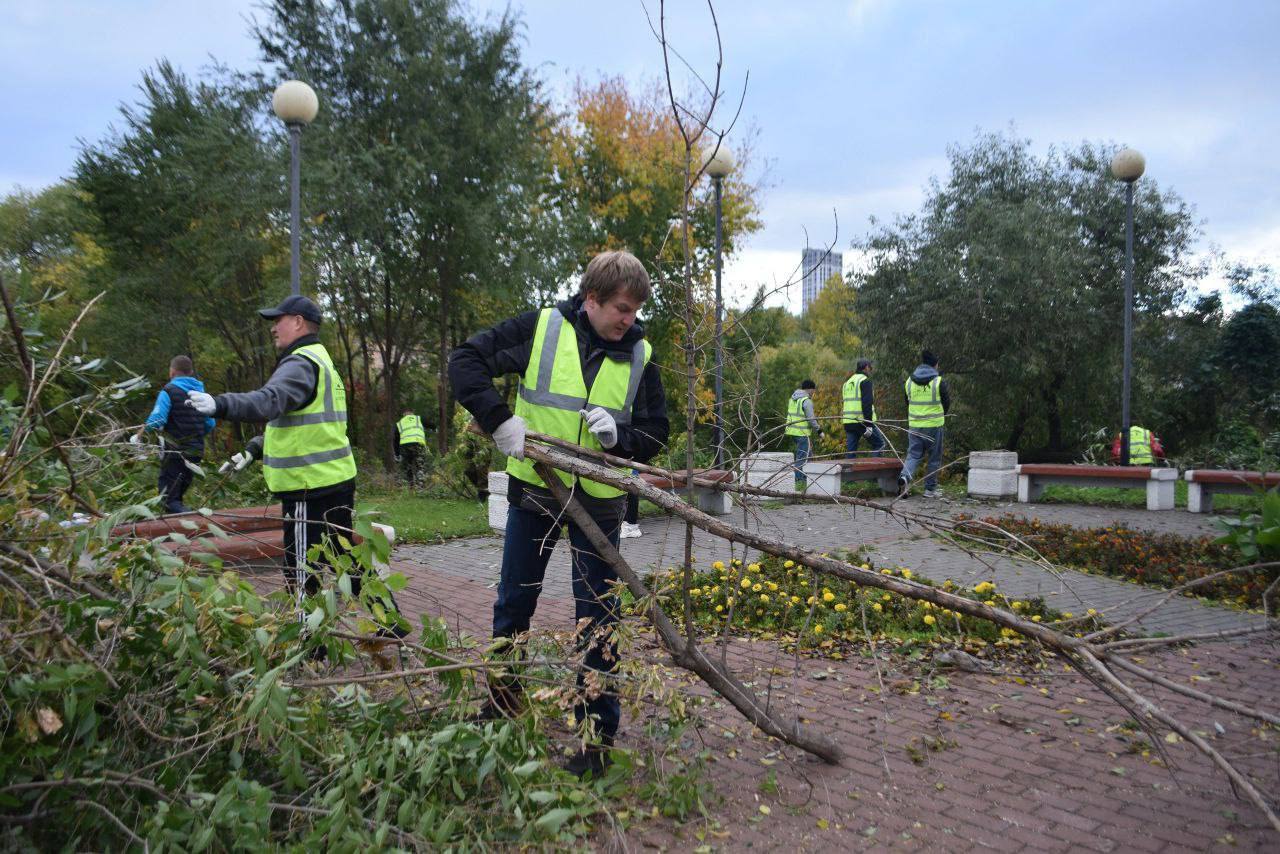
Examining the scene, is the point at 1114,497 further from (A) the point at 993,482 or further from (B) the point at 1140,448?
(A) the point at 993,482

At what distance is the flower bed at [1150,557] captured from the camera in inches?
270

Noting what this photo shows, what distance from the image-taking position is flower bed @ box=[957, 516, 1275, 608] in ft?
22.5

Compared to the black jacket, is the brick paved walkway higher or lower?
lower

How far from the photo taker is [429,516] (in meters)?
10.7

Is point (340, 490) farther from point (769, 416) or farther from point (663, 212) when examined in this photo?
point (663, 212)

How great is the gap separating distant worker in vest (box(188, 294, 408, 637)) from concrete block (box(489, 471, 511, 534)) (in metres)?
4.66

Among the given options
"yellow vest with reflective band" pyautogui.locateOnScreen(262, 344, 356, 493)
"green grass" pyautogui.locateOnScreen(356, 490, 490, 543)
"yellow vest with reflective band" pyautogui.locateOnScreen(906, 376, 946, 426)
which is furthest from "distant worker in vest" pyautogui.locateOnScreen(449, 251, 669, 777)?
"yellow vest with reflective band" pyautogui.locateOnScreen(906, 376, 946, 426)

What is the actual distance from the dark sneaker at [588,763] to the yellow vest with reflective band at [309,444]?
1912mm

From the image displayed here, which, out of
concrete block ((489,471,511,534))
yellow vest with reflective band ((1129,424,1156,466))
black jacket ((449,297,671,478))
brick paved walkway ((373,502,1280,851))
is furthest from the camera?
yellow vest with reflective band ((1129,424,1156,466))

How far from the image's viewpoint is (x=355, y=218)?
16797 mm

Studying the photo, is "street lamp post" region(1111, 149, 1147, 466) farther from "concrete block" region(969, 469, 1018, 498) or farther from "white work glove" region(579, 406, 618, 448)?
"white work glove" region(579, 406, 618, 448)

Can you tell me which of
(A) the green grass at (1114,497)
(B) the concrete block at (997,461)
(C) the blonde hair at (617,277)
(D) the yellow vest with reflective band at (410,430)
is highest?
(C) the blonde hair at (617,277)

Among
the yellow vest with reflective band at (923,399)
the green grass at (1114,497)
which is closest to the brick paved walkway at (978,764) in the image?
the yellow vest with reflective band at (923,399)

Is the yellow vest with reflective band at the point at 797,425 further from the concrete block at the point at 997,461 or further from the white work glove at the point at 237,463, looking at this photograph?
the concrete block at the point at 997,461
